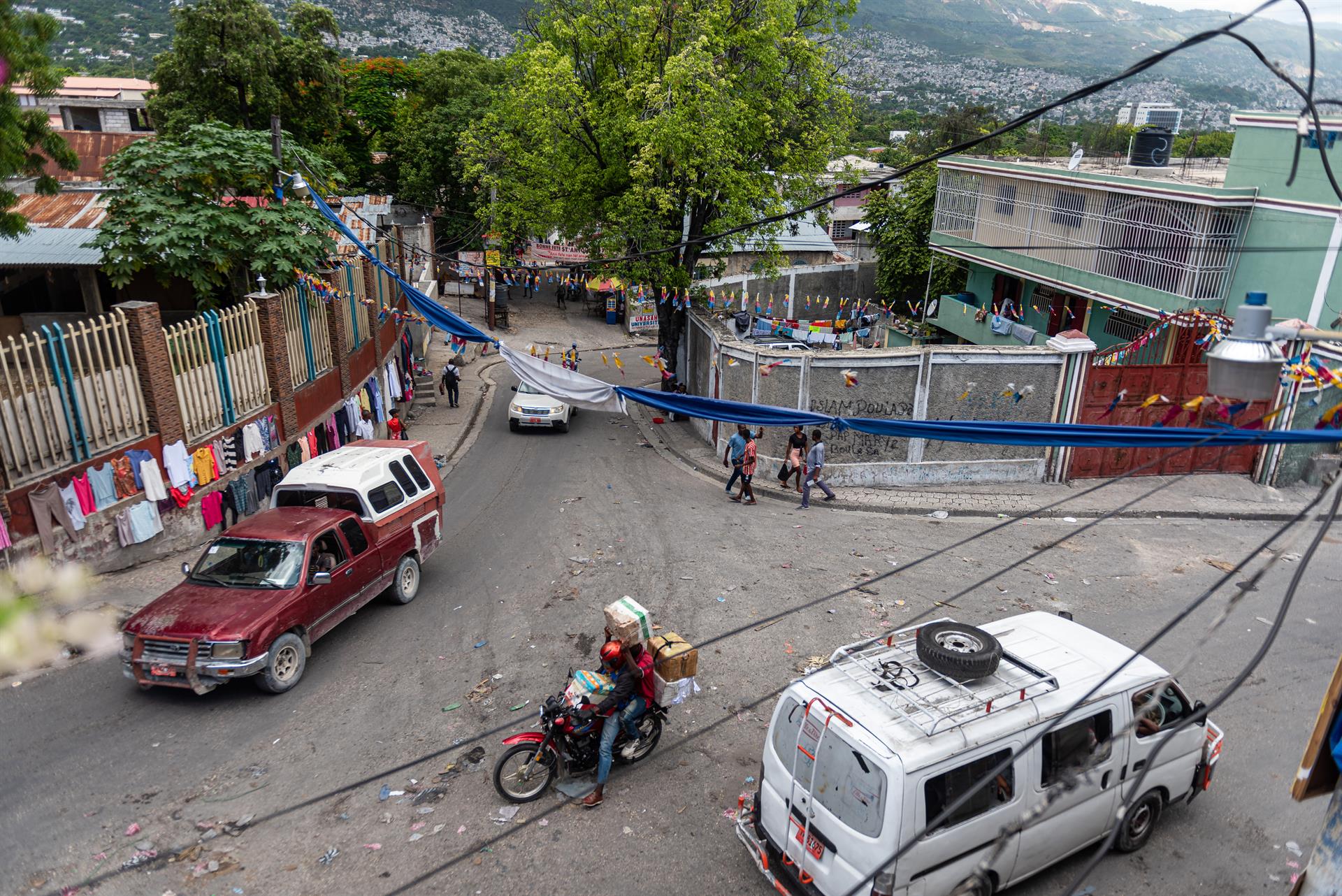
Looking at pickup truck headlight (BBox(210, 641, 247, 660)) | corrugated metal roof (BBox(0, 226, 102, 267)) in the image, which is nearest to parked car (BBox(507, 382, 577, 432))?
corrugated metal roof (BBox(0, 226, 102, 267))

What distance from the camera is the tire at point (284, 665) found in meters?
8.84

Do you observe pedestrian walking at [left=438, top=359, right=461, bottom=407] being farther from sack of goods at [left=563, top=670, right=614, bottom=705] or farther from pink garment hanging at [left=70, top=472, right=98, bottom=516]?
sack of goods at [left=563, top=670, right=614, bottom=705]

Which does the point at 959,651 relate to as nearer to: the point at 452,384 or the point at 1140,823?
the point at 1140,823

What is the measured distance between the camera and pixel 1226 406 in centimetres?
700

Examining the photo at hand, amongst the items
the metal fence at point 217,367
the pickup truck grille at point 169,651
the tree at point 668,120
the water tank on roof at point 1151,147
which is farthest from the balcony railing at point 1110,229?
the pickup truck grille at point 169,651

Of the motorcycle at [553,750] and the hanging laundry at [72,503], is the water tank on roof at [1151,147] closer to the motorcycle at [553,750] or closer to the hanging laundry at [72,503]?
the motorcycle at [553,750]

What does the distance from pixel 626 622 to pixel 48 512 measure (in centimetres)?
844

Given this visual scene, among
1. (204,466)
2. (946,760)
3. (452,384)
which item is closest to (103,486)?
(204,466)

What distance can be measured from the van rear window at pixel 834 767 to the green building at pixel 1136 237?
34.6 feet

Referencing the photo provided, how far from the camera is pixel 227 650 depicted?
27.7 feet

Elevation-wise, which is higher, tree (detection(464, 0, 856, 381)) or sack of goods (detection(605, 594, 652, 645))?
tree (detection(464, 0, 856, 381))

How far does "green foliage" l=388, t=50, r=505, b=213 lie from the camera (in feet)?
137

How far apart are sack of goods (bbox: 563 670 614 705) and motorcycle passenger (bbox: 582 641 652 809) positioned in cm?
8

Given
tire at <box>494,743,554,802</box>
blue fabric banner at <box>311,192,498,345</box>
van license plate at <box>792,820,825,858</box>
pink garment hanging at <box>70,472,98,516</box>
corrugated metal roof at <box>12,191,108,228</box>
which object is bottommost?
tire at <box>494,743,554,802</box>
